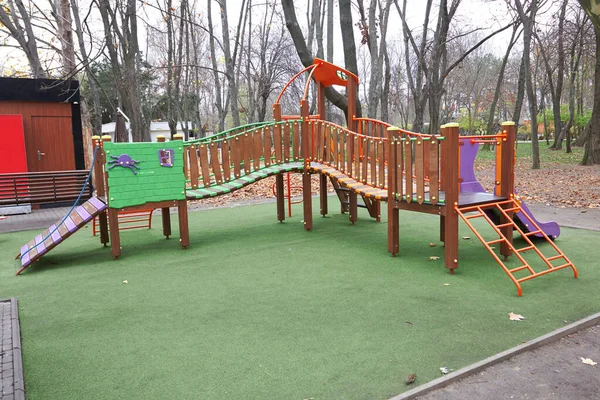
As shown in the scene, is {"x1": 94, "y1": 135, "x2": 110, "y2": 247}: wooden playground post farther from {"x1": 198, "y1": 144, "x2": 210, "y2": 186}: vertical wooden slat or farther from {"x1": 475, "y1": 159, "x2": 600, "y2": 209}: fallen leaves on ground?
{"x1": 475, "y1": 159, "x2": 600, "y2": 209}: fallen leaves on ground

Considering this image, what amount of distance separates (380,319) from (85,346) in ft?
8.08

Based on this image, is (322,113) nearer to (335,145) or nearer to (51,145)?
(335,145)

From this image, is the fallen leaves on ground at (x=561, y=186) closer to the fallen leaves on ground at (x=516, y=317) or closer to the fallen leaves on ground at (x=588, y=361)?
the fallen leaves on ground at (x=516, y=317)

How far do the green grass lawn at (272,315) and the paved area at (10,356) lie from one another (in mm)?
73

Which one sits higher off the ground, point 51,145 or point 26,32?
point 26,32

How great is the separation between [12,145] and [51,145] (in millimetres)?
1045

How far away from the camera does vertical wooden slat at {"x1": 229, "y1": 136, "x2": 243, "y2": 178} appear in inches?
315

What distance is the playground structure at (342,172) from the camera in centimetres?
559

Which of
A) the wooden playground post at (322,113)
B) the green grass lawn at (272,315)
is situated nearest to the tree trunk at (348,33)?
the wooden playground post at (322,113)

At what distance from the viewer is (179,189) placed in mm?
7230

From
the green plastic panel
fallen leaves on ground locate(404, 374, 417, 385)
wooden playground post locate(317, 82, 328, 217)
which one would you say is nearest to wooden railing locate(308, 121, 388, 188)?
wooden playground post locate(317, 82, 328, 217)

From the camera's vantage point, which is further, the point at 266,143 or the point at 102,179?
the point at 266,143

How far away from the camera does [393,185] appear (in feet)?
20.7

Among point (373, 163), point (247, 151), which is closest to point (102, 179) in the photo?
point (247, 151)
